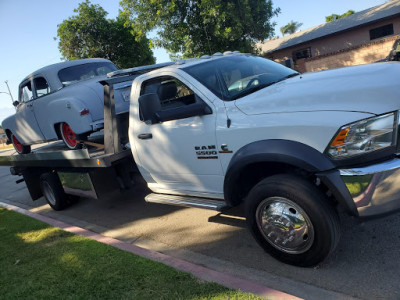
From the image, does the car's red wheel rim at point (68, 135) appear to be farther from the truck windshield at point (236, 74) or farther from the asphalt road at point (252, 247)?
the truck windshield at point (236, 74)

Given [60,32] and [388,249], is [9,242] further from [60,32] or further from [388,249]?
[60,32]

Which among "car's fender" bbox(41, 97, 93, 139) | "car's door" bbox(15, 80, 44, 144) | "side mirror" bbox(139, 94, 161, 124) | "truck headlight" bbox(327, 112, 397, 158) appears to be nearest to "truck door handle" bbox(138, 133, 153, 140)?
"side mirror" bbox(139, 94, 161, 124)

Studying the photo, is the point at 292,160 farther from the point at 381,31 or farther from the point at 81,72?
the point at 381,31

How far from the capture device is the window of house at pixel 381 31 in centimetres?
2203

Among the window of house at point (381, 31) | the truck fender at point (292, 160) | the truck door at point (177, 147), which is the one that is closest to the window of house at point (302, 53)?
the window of house at point (381, 31)

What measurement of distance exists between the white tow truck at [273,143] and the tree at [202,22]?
42.4 ft

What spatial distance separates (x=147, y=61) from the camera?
2517cm

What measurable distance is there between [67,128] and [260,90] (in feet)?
14.3

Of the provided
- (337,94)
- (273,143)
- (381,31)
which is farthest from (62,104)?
(381,31)

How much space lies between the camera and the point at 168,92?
14.3ft

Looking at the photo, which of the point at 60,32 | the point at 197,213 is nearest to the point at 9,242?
the point at 197,213

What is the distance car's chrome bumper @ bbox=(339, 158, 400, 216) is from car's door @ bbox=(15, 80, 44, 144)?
6.33 metres

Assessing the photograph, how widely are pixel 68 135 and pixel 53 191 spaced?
1.11m

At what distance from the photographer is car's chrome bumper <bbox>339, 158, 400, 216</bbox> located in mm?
2576
